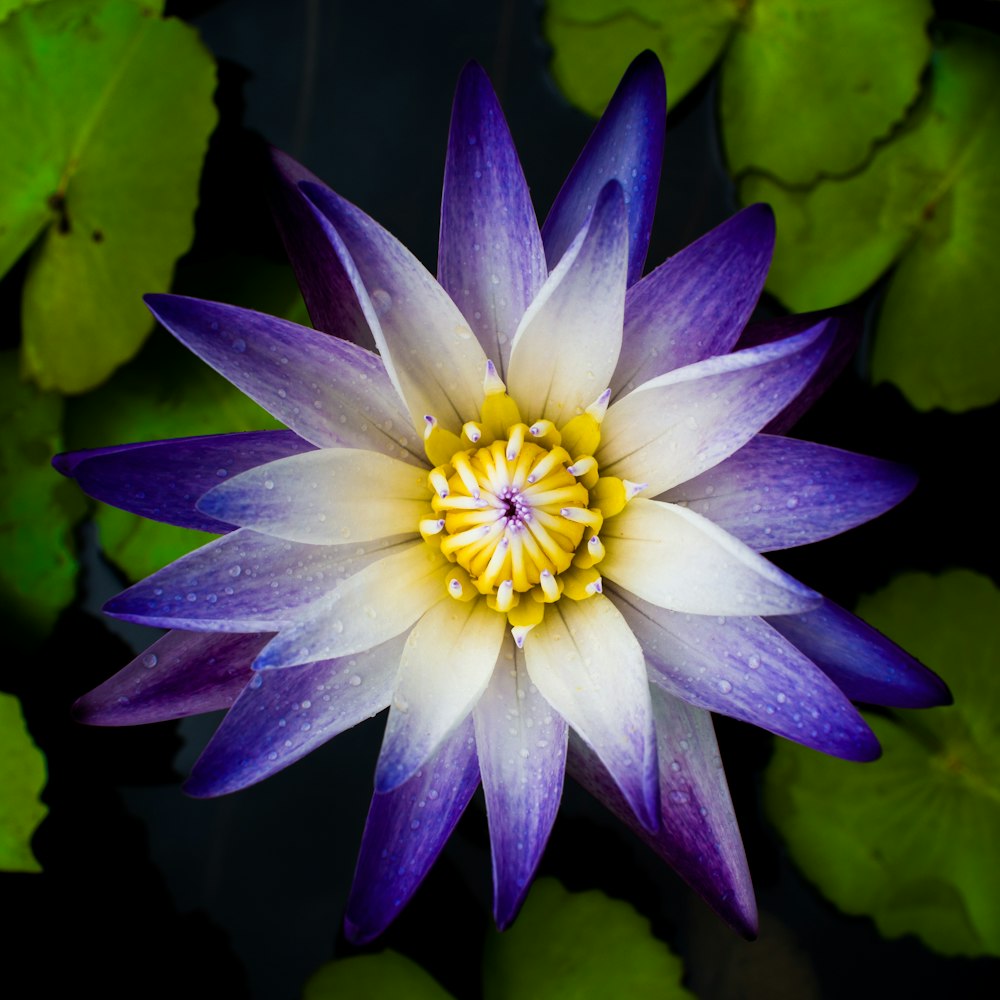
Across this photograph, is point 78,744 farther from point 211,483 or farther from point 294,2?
point 294,2

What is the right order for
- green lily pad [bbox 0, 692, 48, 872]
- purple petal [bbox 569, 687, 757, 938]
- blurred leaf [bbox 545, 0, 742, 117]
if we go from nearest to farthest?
purple petal [bbox 569, 687, 757, 938] < green lily pad [bbox 0, 692, 48, 872] < blurred leaf [bbox 545, 0, 742, 117]

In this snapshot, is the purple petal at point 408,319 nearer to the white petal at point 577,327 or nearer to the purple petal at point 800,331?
the white petal at point 577,327


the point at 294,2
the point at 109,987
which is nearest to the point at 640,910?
the point at 109,987

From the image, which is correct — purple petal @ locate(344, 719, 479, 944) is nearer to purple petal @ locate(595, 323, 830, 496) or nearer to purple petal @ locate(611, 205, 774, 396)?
purple petal @ locate(595, 323, 830, 496)

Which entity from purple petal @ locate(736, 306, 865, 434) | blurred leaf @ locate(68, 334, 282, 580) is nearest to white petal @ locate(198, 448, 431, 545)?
purple petal @ locate(736, 306, 865, 434)

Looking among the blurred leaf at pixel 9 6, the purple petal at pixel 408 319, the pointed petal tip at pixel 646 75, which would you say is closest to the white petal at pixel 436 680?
the purple petal at pixel 408 319

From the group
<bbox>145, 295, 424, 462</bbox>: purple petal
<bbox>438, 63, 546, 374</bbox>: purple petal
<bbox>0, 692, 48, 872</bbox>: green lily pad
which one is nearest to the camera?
<bbox>145, 295, 424, 462</bbox>: purple petal
